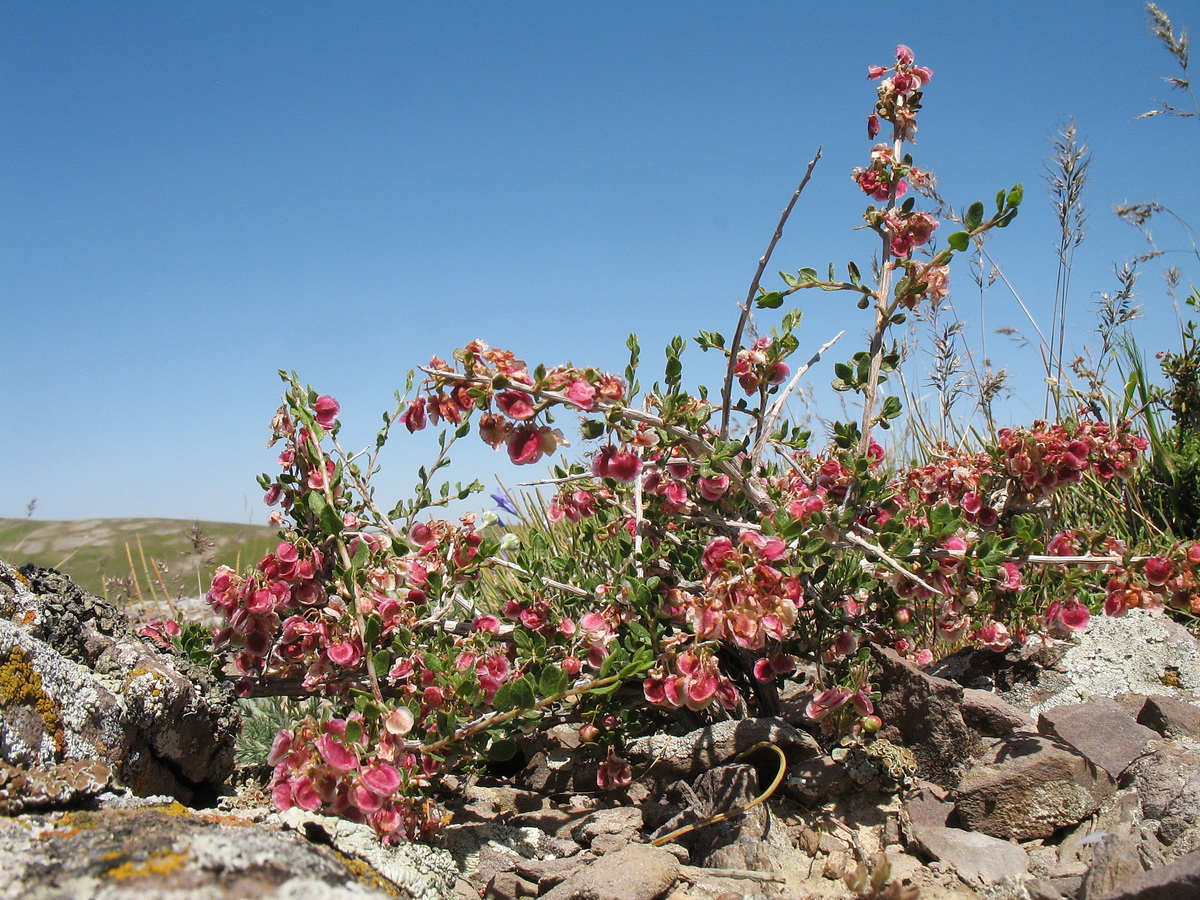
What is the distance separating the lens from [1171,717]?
2484mm

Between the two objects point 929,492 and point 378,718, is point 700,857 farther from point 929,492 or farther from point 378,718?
point 929,492

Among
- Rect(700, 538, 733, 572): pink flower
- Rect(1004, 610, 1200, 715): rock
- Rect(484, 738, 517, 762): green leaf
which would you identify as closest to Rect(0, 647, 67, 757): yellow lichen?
Rect(484, 738, 517, 762): green leaf

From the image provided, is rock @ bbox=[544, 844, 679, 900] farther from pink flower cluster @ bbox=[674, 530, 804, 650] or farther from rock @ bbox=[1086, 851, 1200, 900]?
rock @ bbox=[1086, 851, 1200, 900]

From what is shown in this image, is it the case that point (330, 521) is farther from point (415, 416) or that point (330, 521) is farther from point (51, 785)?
point (51, 785)

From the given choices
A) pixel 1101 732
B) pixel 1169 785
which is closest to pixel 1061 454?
pixel 1101 732

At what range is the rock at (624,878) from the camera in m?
1.80

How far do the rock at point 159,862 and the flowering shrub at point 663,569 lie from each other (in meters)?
0.44

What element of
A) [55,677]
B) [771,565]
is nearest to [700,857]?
[771,565]

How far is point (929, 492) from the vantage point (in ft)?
9.37

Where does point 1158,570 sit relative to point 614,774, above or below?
above

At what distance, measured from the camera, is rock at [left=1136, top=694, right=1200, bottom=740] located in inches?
96.5

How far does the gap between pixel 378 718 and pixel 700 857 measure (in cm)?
92

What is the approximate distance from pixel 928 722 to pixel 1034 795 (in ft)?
1.10

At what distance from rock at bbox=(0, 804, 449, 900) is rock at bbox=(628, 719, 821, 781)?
1.19 m
